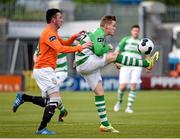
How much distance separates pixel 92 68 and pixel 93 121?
3.60m

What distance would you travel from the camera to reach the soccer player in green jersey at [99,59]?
1736cm

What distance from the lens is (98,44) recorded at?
17.4m

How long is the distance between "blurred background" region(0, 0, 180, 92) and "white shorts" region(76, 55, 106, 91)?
23.0m

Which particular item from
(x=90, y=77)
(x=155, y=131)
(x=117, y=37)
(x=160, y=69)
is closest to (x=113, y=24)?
(x=90, y=77)

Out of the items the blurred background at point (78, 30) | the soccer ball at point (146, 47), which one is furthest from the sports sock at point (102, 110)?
the blurred background at point (78, 30)

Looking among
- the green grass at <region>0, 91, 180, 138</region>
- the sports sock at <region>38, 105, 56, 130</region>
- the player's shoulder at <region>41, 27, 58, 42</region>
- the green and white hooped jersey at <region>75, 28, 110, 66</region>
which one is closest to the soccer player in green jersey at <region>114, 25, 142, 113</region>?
the green grass at <region>0, 91, 180, 138</region>

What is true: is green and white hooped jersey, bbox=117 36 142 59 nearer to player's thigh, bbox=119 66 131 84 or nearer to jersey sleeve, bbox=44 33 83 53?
player's thigh, bbox=119 66 131 84

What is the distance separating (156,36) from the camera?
6006 centimetres

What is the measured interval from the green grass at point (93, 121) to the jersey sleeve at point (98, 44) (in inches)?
66.8

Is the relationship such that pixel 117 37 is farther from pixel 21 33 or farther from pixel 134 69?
pixel 134 69

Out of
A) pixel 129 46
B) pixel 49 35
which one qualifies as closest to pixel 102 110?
pixel 49 35

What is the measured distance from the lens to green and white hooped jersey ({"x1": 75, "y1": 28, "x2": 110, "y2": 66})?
17.4 m

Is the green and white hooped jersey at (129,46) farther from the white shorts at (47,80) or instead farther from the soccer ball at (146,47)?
the white shorts at (47,80)

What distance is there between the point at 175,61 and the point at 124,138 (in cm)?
3224
